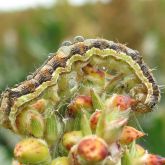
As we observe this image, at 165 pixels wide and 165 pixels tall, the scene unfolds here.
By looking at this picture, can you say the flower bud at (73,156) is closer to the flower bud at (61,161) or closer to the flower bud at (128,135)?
the flower bud at (61,161)

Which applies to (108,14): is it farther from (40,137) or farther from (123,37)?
(40,137)

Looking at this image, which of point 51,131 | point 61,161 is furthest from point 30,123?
point 61,161

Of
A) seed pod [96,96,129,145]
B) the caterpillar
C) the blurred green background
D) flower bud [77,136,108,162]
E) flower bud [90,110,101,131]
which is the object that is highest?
the blurred green background

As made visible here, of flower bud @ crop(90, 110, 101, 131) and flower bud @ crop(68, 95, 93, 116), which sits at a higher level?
flower bud @ crop(68, 95, 93, 116)

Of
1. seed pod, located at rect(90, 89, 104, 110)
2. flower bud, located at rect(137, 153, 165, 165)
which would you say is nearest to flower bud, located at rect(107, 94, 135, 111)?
seed pod, located at rect(90, 89, 104, 110)

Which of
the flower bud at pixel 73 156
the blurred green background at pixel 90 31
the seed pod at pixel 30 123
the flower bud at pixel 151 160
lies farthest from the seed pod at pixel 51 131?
the blurred green background at pixel 90 31

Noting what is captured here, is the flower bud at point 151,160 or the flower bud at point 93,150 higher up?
the flower bud at point 151,160

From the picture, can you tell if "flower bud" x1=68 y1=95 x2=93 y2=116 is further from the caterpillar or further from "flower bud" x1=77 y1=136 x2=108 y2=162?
"flower bud" x1=77 y1=136 x2=108 y2=162
